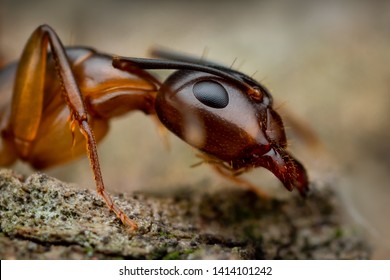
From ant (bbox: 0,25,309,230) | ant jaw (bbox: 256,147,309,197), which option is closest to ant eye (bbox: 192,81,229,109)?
ant (bbox: 0,25,309,230)

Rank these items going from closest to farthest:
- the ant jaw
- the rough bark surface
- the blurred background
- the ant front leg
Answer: the rough bark surface, the ant jaw, the ant front leg, the blurred background

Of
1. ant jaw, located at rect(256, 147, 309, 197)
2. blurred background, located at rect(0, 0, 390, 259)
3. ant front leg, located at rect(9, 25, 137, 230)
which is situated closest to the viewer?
ant jaw, located at rect(256, 147, 309, 197)

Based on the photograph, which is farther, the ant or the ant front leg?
the ant front leg

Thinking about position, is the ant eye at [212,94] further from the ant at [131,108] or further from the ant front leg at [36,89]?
the ant front leg at [36,89]

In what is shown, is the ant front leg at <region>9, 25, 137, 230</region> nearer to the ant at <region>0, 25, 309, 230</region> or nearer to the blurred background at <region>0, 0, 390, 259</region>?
the ant at <region>0, 25, 309, 230</region>

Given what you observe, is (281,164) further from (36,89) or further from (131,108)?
(36,89)

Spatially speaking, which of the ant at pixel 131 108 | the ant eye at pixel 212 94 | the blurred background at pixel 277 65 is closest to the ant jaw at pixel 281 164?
the ant at pixel 131 108
